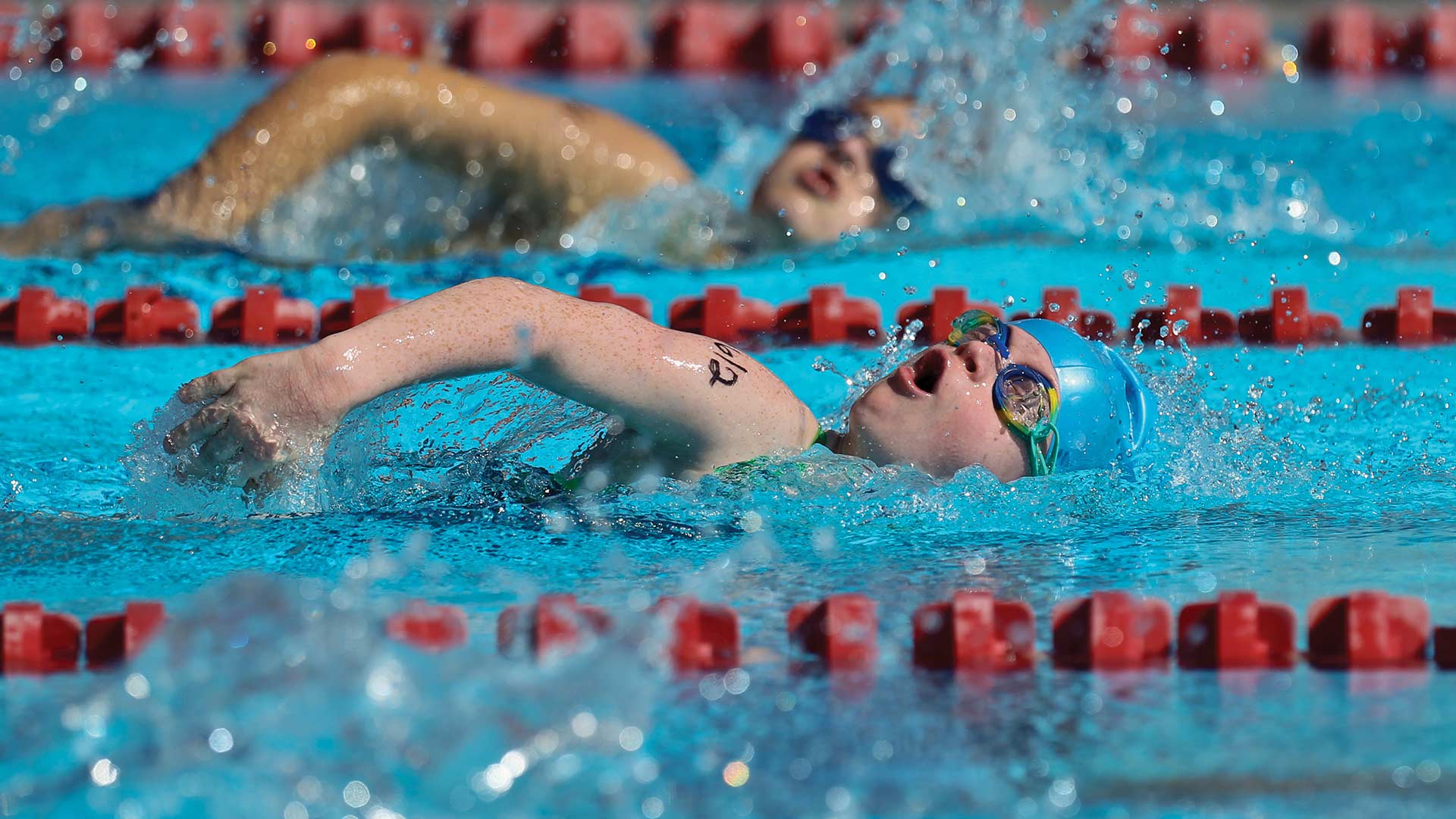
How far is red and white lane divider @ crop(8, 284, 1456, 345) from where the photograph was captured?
3.17 meters

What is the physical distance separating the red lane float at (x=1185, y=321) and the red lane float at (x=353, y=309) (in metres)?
1.47

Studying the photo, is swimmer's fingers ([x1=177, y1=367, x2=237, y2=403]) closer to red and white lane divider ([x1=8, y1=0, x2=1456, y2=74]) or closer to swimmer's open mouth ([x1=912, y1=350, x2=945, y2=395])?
swimmer's open mouth ([x1=912, y1=350, x2=945, y2=395])

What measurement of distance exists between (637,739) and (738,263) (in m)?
2.48

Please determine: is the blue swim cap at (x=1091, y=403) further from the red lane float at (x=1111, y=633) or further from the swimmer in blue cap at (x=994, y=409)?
the red lane float at (x=1111, y=633)

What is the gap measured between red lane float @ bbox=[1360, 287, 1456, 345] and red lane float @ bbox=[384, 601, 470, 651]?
2310 mm

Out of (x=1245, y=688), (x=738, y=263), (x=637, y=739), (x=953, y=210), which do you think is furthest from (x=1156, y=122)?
(x=637, y=739)

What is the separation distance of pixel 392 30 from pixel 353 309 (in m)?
2.83

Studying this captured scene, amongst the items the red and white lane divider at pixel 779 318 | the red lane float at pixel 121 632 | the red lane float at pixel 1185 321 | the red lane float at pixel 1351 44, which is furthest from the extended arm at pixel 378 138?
the red lane float at pixel 1351 44

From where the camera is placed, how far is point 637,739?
142 cm

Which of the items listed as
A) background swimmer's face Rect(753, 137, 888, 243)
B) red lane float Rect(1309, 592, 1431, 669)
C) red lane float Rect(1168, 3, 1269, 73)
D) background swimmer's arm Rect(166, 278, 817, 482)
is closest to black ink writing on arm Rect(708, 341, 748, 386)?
background swimmer's arm Rect(166, 278, 817, 482)

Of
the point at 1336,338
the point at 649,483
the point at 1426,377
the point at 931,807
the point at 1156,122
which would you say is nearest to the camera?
the point at 931,807

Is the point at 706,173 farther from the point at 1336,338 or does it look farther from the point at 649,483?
the point at 649,483

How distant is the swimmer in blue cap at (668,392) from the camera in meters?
1.73

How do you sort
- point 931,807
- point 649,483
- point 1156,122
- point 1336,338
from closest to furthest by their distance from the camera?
point 931,807 → point 649,483 → point 1336,338 → point 1156,122
